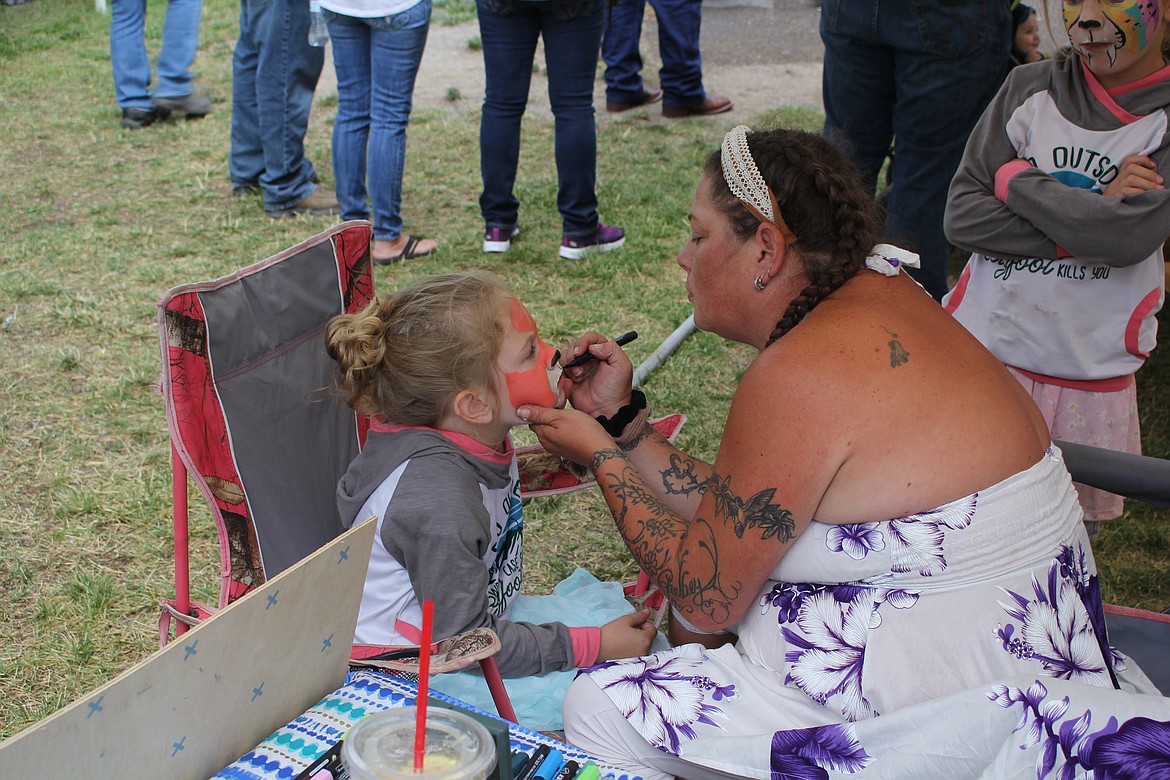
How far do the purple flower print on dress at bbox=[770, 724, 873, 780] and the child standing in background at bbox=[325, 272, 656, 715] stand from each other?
513 mm

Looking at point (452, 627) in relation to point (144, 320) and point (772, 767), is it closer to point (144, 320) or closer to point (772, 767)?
point (772, 767)

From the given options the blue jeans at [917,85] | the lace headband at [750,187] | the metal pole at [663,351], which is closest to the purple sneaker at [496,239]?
the metal pole at [663,351]

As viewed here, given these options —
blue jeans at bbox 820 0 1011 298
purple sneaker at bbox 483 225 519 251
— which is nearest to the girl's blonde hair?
blue jeans at bbox 820 0 1011 298

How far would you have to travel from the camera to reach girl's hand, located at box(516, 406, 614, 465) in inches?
80.2

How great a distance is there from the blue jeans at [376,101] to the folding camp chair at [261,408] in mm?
2605

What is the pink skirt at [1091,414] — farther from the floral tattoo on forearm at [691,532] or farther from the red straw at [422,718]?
the red straw at [422,718]

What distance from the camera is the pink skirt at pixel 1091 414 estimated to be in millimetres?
2682

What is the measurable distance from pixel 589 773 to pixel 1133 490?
4.40 ft

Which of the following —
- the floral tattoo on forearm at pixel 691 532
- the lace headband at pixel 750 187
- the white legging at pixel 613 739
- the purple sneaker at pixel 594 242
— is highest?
the lace headband at pixel 750 187

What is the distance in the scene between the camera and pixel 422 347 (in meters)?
2.06

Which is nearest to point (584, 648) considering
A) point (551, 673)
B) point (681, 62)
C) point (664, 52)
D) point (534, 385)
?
point (551, 673)

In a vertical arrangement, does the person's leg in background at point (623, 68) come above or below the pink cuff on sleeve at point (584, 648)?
above

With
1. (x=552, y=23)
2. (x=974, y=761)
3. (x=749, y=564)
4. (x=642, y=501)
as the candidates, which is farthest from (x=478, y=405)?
(x=552, y=23)

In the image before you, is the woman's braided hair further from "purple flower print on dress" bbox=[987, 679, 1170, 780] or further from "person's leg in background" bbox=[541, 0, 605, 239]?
"person's leg in background" bbox=[541, 0, 605, 239]
